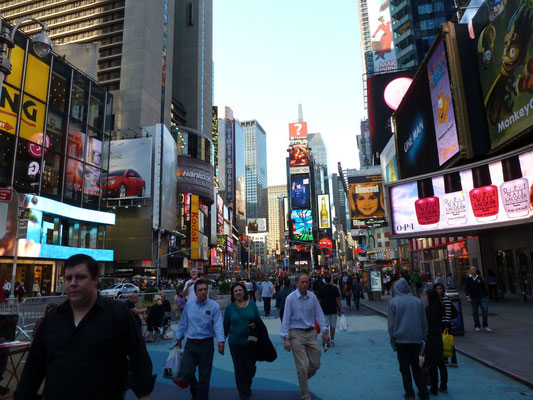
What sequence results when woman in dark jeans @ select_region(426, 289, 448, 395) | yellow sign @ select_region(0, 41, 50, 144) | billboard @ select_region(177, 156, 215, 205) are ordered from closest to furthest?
1. woman in dark jeans @ select_region(426, 289, 448, 395)
2. yellow sign @ select_region(0, 41, 50, 144)
3. billboard @ select_region(177, 156, 215, 205)

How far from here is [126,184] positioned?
61.6 m

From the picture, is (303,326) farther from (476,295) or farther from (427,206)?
(427,206)

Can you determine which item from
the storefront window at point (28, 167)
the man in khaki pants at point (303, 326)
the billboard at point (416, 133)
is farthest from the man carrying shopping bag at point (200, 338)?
the storefront window at point (28, 167)

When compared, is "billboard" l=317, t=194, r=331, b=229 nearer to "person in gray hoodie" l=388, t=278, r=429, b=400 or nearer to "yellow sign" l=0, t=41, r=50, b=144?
"yellow sign" l=0, t=41, r=50, b=144

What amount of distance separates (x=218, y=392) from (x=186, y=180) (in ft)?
240

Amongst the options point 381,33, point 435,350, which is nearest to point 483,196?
point 435,350

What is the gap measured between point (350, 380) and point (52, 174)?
38525 millimetres

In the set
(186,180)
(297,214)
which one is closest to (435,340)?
(186,180)

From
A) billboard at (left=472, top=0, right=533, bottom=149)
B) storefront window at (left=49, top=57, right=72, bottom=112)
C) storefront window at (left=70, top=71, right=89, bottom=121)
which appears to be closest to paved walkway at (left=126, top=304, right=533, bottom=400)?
billboard at (left=472, top=0, right=533, bottom=149)

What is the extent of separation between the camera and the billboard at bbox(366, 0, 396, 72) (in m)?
80.4

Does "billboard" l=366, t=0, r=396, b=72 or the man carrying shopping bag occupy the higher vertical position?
"billboard" l=366, t=0, r=396, b=72

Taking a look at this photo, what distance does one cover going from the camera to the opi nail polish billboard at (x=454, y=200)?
19.2m

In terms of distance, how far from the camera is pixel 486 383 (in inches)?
265

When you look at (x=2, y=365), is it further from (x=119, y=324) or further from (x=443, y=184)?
(x=443, y=184)
